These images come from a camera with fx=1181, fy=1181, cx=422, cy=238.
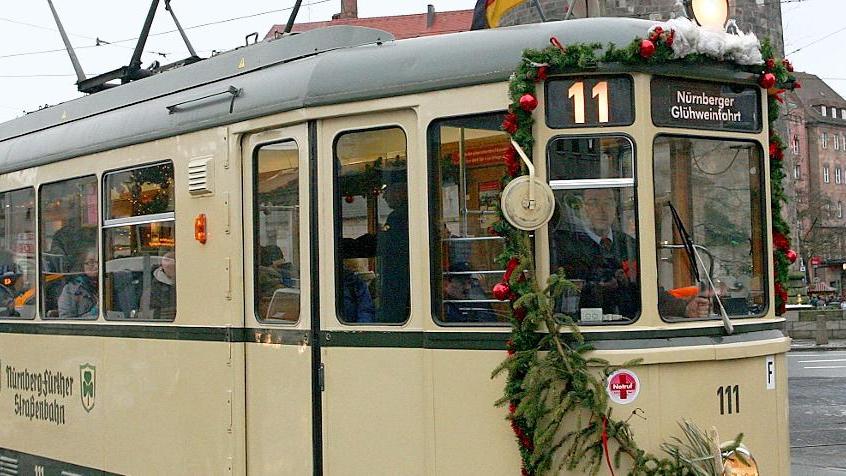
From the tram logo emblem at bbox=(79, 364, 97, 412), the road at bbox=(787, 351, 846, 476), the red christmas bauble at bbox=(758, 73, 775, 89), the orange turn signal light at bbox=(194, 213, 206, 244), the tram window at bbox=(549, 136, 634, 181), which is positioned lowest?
the road at bbox=(787, 351, 846, 476)

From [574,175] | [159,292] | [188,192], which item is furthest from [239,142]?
[574,175]

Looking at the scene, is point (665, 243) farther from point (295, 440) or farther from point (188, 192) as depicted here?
point (188, 192)

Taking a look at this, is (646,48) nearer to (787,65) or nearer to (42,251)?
(787,65)

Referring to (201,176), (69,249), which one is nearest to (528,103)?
(201,176)

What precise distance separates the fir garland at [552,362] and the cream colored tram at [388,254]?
0.10 meters

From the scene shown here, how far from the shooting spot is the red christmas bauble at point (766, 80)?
6082mm

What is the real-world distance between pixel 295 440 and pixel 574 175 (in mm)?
2167

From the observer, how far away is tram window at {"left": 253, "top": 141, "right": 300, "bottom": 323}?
659 centimetres

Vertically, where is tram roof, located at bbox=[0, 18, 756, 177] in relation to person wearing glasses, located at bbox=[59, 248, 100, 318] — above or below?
above

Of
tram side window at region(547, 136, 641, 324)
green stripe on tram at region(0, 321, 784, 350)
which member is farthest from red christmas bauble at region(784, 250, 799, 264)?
tram side window at region(547, 136, 641, 324)

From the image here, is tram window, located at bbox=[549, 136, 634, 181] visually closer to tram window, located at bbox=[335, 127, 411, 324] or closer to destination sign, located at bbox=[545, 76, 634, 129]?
destination sign, located at bbox=[545, 76, 634, 129]

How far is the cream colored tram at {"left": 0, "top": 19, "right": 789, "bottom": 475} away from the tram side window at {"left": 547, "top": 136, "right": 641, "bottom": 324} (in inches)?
0.6

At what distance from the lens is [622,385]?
5621 mm

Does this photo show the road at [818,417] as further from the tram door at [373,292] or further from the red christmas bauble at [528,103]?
the red christmas bauble at [528,103]
